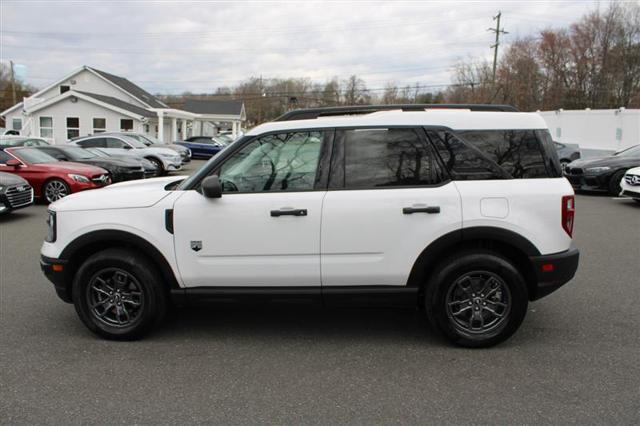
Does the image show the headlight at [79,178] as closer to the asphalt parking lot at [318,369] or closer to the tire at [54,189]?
the tire at [54,189]

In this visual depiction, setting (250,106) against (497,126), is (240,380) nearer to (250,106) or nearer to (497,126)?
(497,126)

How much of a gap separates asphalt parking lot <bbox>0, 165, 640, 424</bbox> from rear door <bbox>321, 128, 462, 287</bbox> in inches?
27.4

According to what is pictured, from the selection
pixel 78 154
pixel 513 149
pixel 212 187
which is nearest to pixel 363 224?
pixel 212 187

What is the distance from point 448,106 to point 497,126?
523mm

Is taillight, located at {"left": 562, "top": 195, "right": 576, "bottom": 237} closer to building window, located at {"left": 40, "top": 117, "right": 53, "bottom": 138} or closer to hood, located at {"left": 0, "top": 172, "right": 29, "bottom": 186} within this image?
hood, located at {"left": 0, "top": 172, "right": 29, "bottom": 186}

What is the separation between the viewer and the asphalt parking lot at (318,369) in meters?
3.28

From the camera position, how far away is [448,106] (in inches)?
181

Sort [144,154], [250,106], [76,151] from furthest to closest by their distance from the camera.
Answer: [250,106] < [144,154] < [76,151]

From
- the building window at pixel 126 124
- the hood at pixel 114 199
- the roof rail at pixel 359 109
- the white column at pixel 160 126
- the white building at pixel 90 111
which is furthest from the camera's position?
the white column at pixel 160 126

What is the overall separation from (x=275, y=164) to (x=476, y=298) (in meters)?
1.94

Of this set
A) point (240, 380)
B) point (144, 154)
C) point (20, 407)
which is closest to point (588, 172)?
point (240, 380)

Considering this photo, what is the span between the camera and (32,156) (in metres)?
13.6

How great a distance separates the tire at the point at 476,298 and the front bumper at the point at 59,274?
3.02 m

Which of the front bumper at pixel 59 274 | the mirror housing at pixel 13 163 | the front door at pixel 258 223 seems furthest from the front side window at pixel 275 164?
the mirror housing at pixel 13 163
